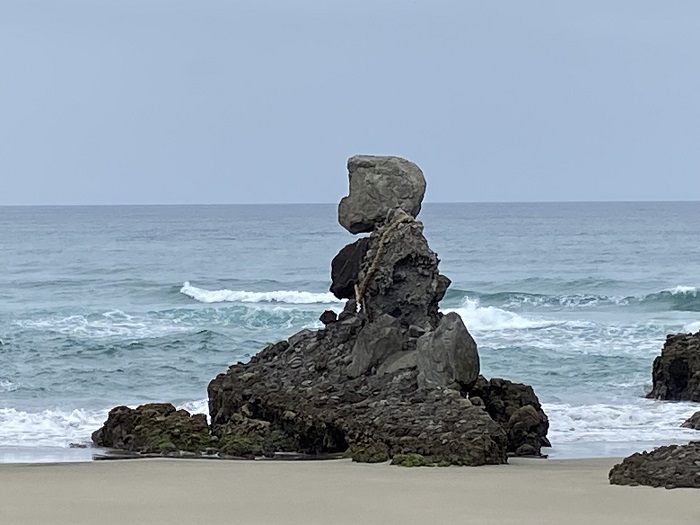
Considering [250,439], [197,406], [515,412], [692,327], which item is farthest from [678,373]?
[692,327]

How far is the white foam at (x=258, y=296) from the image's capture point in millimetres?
45531

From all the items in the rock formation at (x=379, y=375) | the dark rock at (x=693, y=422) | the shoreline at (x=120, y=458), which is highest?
the rock formation at (x=379, y=375)

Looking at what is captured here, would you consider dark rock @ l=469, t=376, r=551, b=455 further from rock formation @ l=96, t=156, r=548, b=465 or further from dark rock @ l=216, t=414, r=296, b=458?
dark rock @ l=216, t=414, r=296, b=458

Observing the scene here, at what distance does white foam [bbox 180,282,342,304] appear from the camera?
45531 millimetres

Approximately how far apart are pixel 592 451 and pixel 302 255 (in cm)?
5468

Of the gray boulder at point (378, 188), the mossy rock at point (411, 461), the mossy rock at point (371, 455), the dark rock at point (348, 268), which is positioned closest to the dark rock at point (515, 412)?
the mossy rock at point (371, 455)

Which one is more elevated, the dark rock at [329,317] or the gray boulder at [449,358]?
the dark rock at [329,317]

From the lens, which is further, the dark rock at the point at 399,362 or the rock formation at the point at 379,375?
the dark rock at the point at 399,362

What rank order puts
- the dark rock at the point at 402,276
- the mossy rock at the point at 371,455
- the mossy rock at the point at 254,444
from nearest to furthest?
the mossy rock at the point at 371,455 < the mossy rock at the point at 254,444 < the dark rock at the point at 402,276

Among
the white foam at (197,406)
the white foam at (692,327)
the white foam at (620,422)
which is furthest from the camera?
the white foam at (692,327)

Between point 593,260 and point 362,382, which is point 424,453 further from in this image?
point 593,260

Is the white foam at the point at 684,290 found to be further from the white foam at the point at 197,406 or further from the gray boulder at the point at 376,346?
the gray boulder at the point at 376,346

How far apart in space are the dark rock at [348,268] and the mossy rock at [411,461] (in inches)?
152

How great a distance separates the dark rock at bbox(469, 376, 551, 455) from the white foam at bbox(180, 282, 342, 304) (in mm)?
26275
